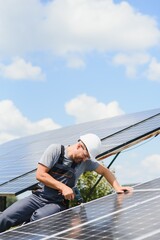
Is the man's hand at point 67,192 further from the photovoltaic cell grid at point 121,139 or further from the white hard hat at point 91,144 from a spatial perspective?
the photovoltaic cell grid at point 121,139

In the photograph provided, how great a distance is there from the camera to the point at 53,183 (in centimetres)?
639

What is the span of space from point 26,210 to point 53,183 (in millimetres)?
603

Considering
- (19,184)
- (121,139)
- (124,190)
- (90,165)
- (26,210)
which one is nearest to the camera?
(26,210)

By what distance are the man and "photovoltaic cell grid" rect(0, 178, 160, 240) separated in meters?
0.34

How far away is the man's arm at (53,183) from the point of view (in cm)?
635

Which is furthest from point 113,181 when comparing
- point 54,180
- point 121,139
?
point 121,139

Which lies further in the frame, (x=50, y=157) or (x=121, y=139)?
(x=121, y=139)

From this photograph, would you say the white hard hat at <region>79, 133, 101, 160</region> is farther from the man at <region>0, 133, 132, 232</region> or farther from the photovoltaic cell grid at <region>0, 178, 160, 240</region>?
the photovoltaic cell grid at <region>0, 178, 160, 240</region>

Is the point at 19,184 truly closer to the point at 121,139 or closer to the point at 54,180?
the point at 54,180

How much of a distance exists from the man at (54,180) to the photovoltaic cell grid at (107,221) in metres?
0.34

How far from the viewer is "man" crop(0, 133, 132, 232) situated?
21.1 ft

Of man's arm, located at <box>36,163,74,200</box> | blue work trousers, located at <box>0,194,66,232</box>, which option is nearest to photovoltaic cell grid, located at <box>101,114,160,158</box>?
blue work trousers, located at <box>0,194,66,232</box>

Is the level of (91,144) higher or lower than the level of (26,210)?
higher

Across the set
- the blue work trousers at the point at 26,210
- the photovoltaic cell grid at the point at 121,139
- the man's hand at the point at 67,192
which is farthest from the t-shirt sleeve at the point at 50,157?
the photovoltaic cell grid at the point at 121,139
